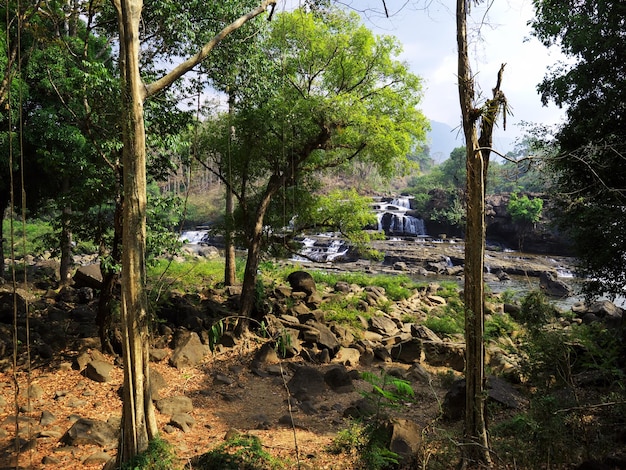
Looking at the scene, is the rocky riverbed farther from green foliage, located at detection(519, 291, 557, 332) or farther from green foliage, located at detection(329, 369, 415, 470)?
green foliage, located at detection(329, 369, 415, 470)

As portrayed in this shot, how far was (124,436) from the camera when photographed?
4.50 meters

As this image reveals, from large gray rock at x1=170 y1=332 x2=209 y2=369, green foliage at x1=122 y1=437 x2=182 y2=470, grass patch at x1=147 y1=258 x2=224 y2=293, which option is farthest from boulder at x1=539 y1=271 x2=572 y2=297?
green foliage at x1=122 y1=437 x2=182 y2=470

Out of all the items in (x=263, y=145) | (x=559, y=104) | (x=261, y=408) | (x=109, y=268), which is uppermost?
(x=559, y=104)

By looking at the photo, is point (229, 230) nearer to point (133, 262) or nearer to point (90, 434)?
point (90, 434)

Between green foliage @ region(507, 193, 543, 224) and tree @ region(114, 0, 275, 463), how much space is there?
102 feet

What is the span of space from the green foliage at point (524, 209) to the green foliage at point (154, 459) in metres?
31.0

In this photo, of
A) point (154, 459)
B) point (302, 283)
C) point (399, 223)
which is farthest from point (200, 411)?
point (399, 223)

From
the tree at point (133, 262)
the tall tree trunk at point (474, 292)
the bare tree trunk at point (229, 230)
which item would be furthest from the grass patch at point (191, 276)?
the tall tree trunk at point (474, 292)

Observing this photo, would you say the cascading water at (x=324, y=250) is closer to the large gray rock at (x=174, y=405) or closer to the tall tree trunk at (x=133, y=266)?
the large gray rock at (x=174, y=405)

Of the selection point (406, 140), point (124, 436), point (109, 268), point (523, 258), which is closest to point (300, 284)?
point (406, 140)

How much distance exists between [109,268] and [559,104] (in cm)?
968

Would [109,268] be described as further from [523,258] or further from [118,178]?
[523,258]

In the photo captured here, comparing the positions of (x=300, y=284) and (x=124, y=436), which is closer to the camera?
(x=124, y=436)

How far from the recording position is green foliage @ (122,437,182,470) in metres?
4.35
